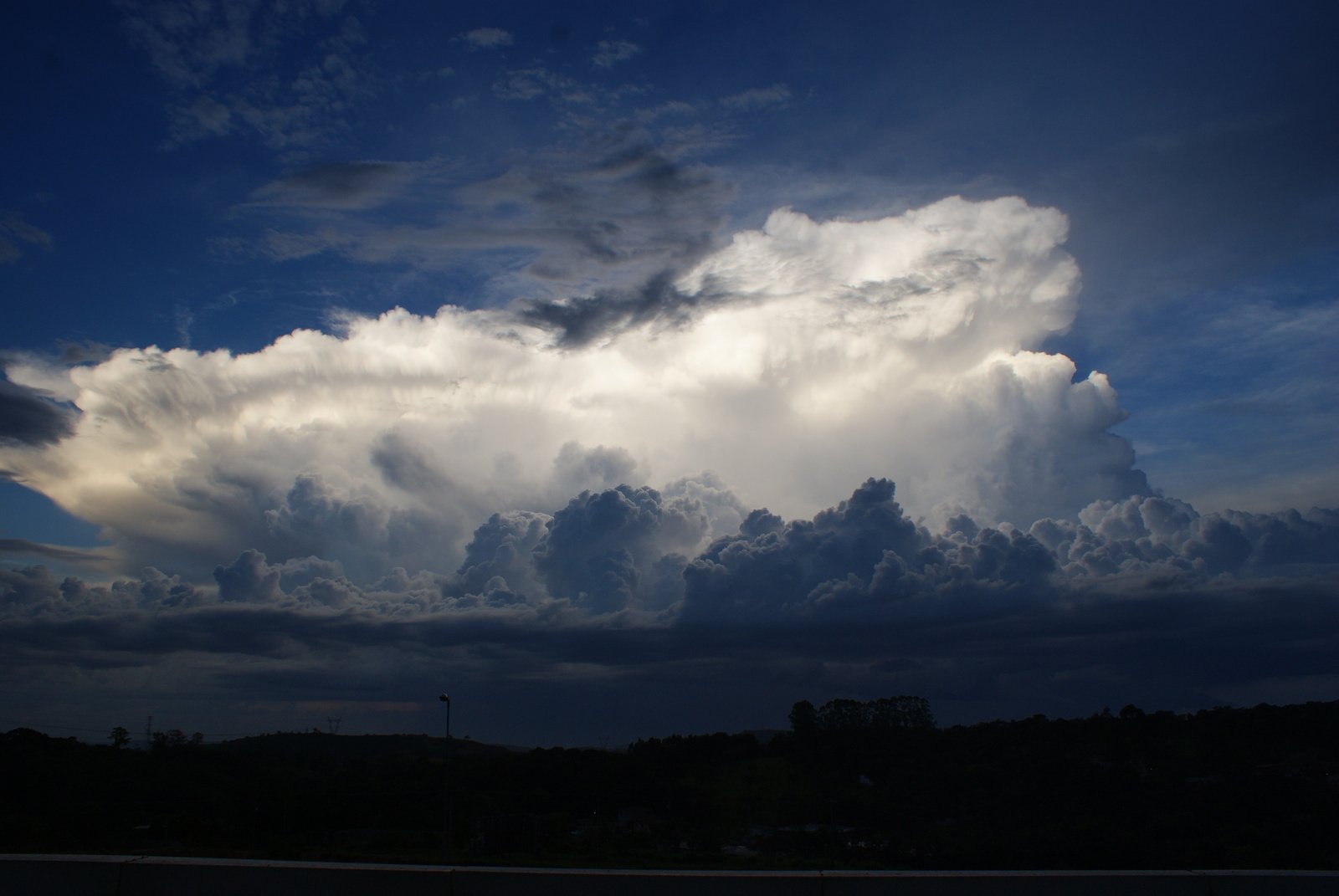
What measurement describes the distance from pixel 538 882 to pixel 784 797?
47.6 metres

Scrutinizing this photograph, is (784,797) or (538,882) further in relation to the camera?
(784,797)

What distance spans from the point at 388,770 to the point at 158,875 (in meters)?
57.6

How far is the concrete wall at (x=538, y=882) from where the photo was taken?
7.57m

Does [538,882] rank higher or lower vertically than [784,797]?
higher

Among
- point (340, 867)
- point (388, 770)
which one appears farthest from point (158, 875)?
point (388, 770)

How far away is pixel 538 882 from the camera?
7.74 m

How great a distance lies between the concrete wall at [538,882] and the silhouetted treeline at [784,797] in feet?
40.6

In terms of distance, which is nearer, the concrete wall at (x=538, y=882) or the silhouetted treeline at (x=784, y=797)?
the concrete wall at (x=538, y=882)

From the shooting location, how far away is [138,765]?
57.4m

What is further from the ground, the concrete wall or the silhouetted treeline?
the concrete wall

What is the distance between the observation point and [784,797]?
2037 inches

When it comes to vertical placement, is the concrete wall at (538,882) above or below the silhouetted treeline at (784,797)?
above

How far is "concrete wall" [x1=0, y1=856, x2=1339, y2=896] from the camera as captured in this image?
7566 mm

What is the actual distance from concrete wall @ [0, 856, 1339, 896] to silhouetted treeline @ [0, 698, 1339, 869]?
12.4 meters
